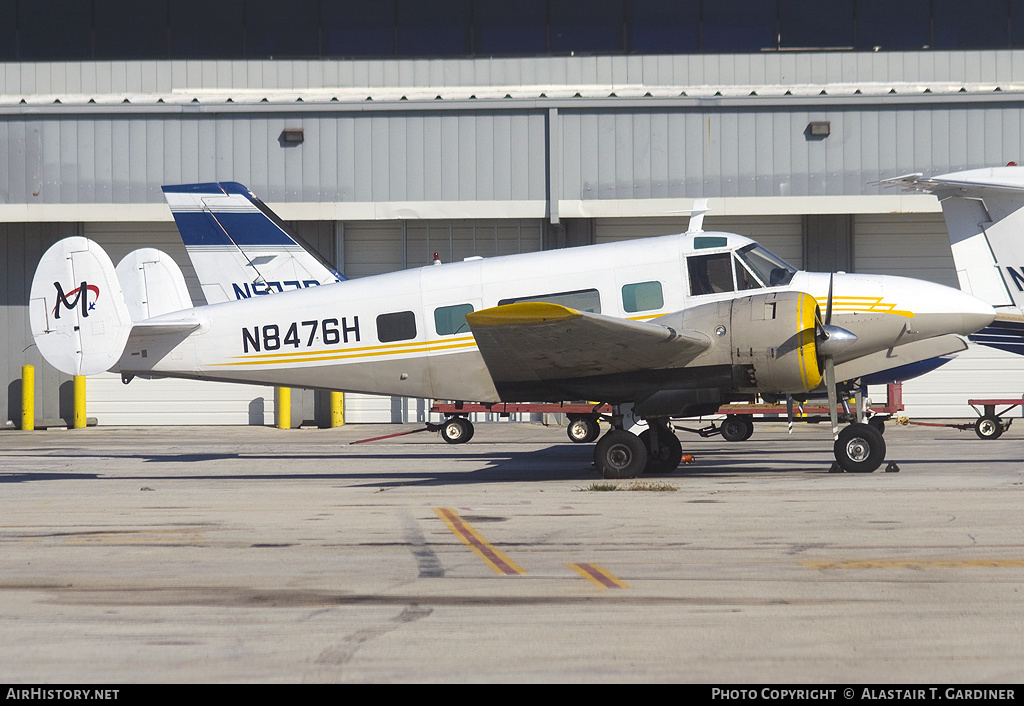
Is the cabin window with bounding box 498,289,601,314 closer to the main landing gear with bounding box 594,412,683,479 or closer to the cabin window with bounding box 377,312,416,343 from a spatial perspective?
the main landing gear with bounding box 594,412,683,479

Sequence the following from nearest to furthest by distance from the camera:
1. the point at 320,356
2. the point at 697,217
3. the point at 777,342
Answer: the point at 777,342 < the point at 320,356 < the point at 697,217

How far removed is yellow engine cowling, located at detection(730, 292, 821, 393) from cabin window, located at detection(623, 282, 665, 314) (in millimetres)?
1219

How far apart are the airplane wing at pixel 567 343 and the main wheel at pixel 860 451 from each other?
2.61 m

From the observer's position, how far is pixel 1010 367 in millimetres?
29391

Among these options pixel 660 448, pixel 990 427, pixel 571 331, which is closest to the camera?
pixel 571 331

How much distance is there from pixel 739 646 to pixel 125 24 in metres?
32.3

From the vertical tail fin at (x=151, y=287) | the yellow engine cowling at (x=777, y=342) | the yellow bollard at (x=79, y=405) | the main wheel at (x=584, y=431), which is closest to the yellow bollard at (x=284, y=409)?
the yellow bollard at (x=79, y=405)

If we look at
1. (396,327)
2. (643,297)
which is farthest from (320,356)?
(643,297)

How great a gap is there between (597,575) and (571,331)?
5621 millimetres

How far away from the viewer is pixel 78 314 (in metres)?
14.4

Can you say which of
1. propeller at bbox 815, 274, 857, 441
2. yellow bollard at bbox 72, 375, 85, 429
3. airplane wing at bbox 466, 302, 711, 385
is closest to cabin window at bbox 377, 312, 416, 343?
airplane wing at bbox 466, 302, 711, 385

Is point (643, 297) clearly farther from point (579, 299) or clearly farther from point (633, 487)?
point (633, 487)

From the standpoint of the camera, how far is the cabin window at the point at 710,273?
13938mm
